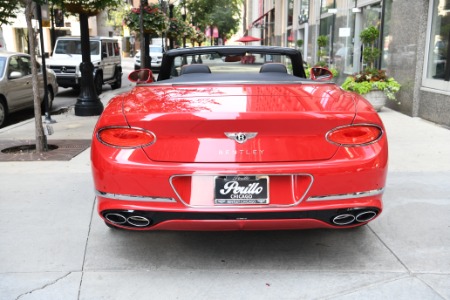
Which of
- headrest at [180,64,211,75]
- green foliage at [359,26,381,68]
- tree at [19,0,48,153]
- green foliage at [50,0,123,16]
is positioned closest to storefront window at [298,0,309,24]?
green foliage at [359,26,381,68]

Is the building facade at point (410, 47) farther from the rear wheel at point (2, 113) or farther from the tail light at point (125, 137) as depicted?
the rear wheel at point (2, 113)

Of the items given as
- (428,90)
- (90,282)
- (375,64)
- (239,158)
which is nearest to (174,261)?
(90,282)

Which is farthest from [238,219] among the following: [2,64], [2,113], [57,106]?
[57,106]

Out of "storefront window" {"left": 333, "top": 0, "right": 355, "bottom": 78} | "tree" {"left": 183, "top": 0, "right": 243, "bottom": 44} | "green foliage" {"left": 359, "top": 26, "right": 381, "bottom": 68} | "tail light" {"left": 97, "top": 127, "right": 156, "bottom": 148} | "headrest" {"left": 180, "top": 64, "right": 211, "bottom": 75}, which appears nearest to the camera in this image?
Result: "tail light" {"left": 97, "top": 127, "right": 156, "bottom": 148}

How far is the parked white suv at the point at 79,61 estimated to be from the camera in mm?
16312

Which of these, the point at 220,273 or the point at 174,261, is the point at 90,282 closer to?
the point at 174,261

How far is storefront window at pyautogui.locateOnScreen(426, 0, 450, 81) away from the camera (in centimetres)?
927

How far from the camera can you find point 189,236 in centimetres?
397

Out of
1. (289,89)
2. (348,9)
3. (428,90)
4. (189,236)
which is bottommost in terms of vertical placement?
(189,236)

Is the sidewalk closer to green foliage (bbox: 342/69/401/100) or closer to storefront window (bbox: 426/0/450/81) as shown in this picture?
storefront window (bbox: 426/0/450/81)

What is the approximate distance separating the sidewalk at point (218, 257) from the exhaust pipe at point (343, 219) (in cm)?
38

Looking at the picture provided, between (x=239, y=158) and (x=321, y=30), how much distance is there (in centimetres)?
1963

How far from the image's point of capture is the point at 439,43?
9625mm

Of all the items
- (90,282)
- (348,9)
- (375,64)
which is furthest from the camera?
(348,9)
